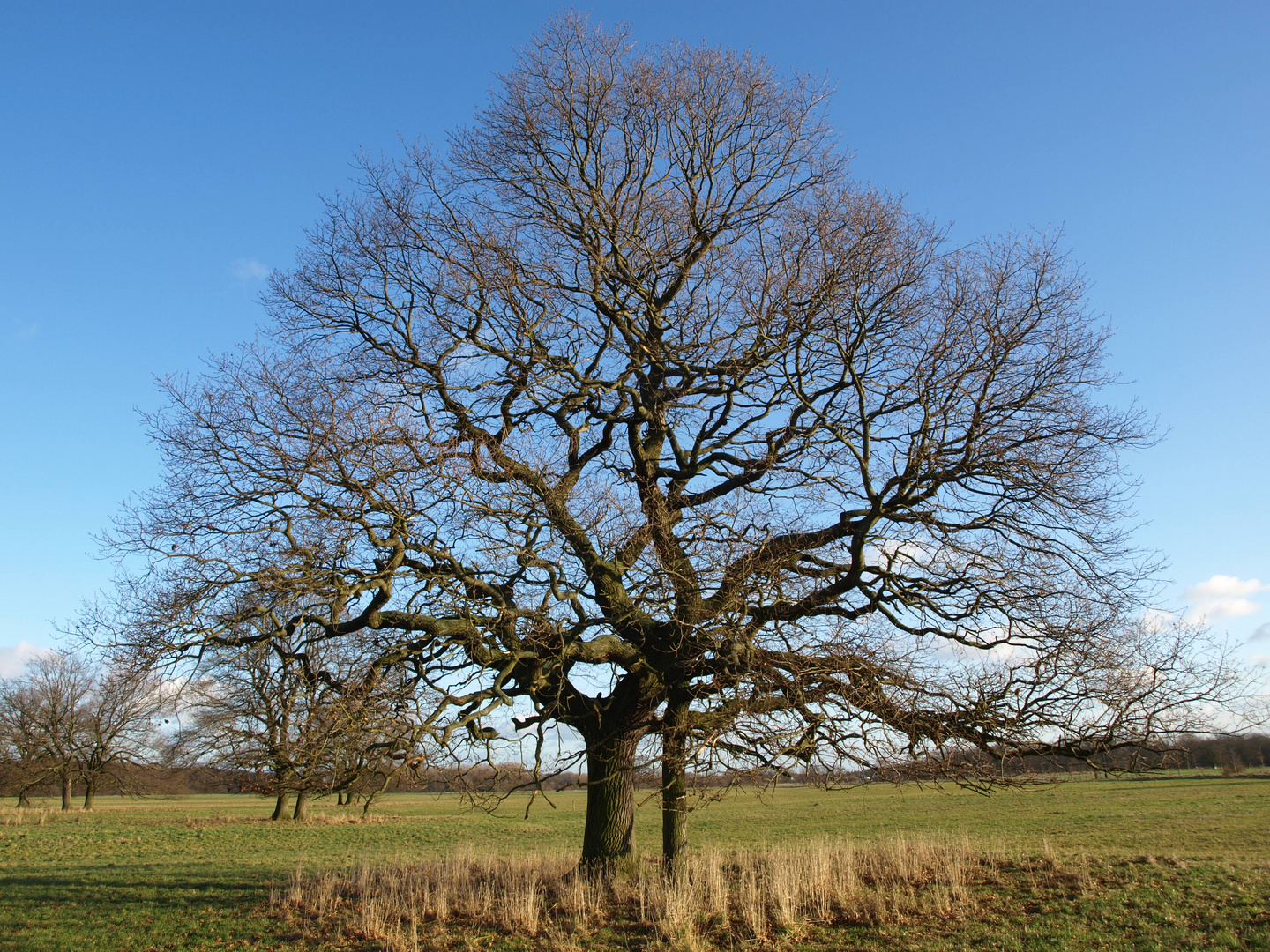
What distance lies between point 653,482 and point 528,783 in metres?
4.68

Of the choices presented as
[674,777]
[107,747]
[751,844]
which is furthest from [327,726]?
[107,747]

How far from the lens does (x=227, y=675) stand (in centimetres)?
1266

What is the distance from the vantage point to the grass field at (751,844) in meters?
8.76

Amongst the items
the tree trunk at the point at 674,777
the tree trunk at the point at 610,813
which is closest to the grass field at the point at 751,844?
the tree trunk at the point at 674,777

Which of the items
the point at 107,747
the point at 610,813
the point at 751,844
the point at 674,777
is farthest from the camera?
the point at 107,747

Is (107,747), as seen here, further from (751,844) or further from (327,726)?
(327,726)

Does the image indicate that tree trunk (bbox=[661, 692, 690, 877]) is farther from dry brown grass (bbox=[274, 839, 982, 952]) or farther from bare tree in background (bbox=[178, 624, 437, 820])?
bare tree in background (bbox=[178, 624, 437, 820])

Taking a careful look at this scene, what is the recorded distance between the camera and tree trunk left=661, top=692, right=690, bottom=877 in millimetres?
8578

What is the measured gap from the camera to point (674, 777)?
338 inches

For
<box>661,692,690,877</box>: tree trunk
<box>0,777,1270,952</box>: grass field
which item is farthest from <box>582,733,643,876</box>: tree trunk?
<box>0,777,1270,952</box>: grass field

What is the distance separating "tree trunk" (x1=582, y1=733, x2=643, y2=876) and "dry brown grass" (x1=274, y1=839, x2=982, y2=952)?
291mm

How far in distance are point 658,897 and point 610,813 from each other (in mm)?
1608

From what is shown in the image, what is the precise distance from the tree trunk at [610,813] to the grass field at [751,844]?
1777 millimetres

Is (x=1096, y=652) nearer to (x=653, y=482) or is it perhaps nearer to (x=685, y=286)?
(x=653, y=482)
